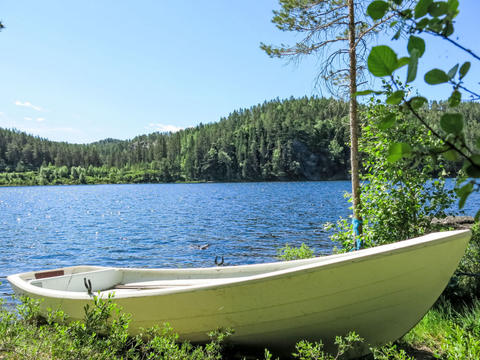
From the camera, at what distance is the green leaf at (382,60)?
75cm

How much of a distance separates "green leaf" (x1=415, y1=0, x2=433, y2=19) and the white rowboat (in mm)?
3338

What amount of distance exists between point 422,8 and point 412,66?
0.25m

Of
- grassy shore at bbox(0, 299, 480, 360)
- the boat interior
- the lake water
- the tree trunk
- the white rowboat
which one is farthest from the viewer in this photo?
the lake water

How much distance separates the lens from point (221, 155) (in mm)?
138375

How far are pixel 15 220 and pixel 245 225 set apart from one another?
23.5 m

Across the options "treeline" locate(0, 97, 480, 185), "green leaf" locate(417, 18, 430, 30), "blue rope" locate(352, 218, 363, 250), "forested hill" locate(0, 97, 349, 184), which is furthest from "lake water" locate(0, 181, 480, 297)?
"treeline" locate(0, 97, 480, 185)

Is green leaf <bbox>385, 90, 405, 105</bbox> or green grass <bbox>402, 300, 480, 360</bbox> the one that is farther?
green grass <bbox>402, 300, 480, 360</bbox>

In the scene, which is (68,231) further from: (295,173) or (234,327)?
(295,173)

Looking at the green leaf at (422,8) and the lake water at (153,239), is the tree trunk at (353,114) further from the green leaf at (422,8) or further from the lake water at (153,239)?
the lake water at (153,239)

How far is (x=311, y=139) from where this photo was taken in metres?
123

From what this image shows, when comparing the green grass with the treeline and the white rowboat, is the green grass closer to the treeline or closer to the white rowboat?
the white rowboat

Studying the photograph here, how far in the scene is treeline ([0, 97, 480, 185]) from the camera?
404 feet

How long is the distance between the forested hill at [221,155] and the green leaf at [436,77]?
96.2 metres

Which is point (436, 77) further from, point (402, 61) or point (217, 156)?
point (217, 156)
